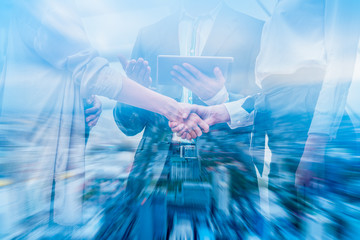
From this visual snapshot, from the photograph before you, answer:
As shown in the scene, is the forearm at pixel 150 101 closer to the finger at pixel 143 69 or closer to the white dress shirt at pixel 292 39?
the finger at pixel 143 69

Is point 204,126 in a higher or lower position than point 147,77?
lower

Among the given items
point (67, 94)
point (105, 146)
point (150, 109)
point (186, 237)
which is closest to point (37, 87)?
point (67, 94)

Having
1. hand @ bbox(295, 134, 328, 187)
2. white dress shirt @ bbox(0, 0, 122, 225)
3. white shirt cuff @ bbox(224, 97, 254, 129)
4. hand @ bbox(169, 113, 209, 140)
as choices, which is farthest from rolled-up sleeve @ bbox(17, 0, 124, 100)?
hand @ bbox(295, 134, 328, 187)

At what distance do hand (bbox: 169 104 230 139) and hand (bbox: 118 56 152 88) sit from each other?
270mm

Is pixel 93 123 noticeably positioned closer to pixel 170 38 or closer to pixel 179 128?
pixel 179 128

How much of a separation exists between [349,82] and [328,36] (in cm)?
22

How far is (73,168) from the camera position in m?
0.88

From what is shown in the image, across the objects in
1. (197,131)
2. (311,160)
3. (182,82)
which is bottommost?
(311,160)

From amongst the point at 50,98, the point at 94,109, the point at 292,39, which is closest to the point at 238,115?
the point at 292,39

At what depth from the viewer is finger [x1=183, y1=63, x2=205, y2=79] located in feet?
2.78

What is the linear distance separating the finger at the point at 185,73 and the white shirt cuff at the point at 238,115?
24 cm

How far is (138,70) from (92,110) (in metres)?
0.34

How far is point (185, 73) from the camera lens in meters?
0.85

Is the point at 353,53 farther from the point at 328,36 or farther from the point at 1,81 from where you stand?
the point at 1,81
